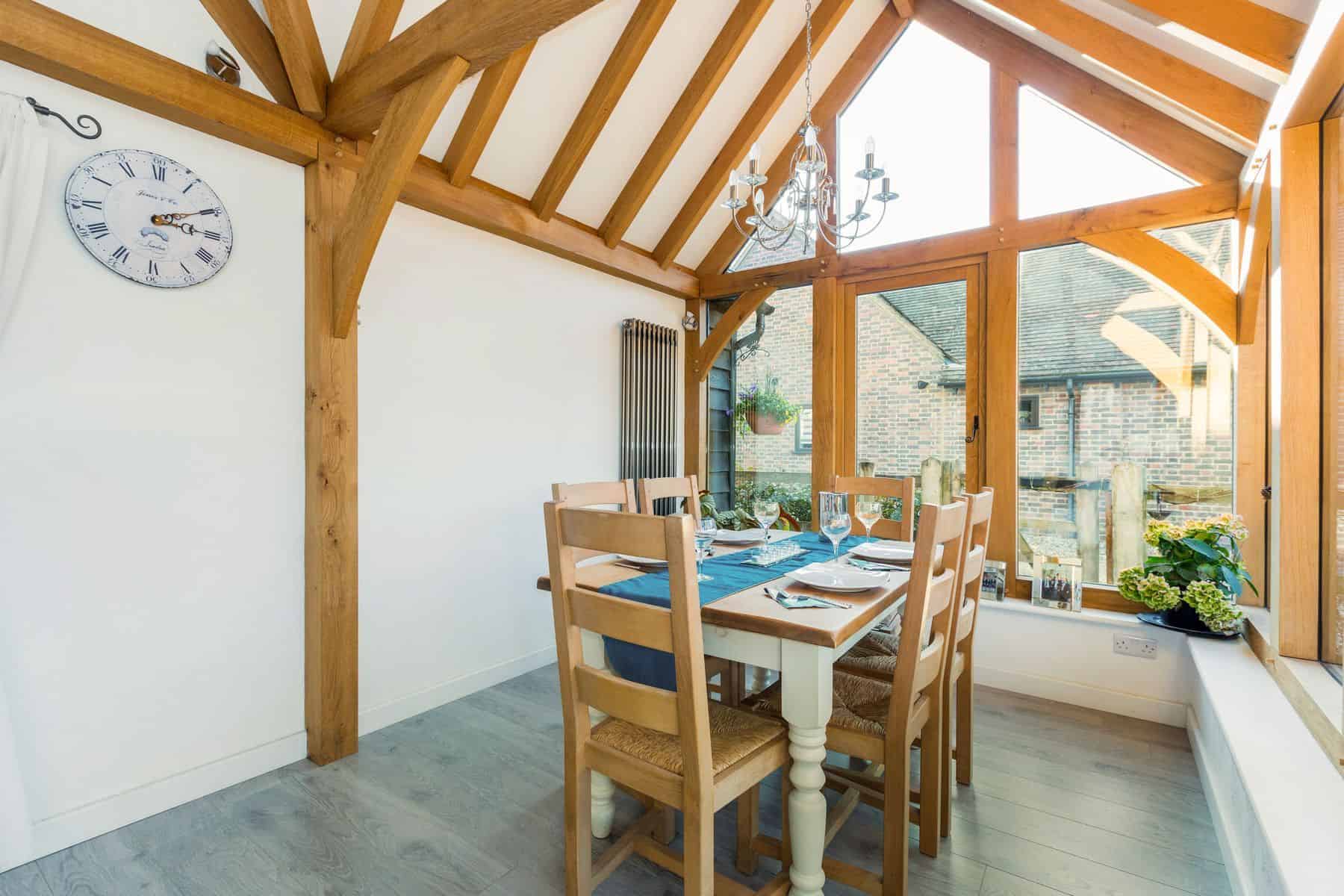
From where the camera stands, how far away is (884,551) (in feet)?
7.44

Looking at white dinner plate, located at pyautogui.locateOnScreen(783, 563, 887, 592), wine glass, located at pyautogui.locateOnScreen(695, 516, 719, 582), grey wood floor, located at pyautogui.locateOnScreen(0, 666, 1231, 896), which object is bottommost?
grey wood floor, located at pyautogui.locateOnScreen(0, 666, 1231, 896)

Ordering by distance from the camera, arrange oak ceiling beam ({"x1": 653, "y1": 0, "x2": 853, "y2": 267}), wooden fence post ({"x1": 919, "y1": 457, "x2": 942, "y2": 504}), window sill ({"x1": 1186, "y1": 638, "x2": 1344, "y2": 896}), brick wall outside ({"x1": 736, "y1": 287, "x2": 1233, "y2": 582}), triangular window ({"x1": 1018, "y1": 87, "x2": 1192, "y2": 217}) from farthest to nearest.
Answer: wooden fence post ({"x1": 919, "y1": 457, "x2": 942, "y2": 504}) → oak ceiling beam ({"x1": 653, "y1": 0, "x2": 853, "y2": 267}) → triangular window ({"x1": 1018, "y1": 87, "x2": 1192, "y2": 217}) → brick wall outside ({"x1": 736, "y1": 287, "x2": 1233, "y2": 582}) → window sill ({"x1": 1186, "y1": 638, "x2": 1344, "y2": 896})

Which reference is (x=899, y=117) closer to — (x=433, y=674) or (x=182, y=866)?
(x=433, y=674)

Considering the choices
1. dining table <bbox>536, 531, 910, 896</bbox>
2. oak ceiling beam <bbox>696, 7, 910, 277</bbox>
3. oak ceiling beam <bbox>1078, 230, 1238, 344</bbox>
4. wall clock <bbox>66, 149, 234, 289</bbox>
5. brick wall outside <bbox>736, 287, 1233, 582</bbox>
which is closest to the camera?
dining table <bbox>536, 531, 910, 896</bbox>

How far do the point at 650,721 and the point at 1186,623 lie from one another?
8.78ft

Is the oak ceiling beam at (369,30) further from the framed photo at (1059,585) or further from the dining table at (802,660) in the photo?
the framed photo at (1059,585)

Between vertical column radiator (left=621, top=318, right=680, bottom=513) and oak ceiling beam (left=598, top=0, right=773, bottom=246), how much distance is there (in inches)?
27.0

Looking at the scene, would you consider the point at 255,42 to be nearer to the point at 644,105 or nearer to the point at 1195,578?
the point at 644,105

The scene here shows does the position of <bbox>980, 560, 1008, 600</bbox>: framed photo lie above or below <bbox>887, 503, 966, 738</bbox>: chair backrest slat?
below

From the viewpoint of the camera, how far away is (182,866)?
1824mm

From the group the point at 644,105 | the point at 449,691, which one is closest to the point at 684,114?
the point at 644,105

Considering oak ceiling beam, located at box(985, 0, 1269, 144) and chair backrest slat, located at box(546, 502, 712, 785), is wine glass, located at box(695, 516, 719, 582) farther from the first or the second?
oak ceiling beam, located at box(985, 0, 1269, 144)

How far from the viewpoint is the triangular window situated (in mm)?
3117

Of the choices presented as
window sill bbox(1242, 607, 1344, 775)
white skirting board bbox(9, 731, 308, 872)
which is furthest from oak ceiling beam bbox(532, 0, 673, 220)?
window sill bbox(1242, 607, 1344, 775)
